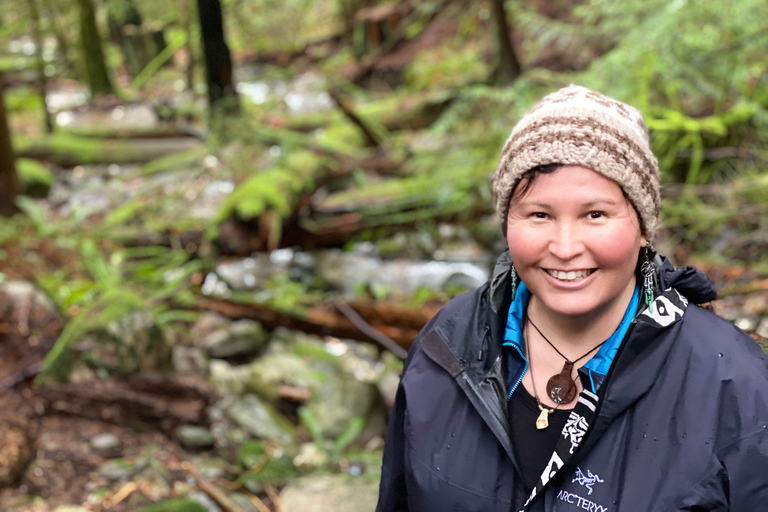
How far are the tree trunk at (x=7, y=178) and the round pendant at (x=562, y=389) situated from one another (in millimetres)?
8573

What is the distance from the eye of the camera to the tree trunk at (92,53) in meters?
15.1

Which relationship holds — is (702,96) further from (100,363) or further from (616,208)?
(100,363)

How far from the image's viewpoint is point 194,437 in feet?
15.0

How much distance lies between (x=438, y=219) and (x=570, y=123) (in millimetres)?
5982

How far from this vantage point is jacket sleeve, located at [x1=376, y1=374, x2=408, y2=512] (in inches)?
82.2

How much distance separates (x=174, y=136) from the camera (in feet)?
42.8

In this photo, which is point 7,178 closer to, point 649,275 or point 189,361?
point 189,361

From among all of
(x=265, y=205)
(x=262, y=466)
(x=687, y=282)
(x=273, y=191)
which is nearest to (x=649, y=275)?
(x=687, y=282)

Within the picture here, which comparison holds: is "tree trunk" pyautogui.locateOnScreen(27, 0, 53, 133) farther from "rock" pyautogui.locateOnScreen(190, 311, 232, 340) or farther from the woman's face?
the woman's face

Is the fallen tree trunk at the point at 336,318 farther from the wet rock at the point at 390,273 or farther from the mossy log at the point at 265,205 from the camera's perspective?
the wet rock at the point at 390,273

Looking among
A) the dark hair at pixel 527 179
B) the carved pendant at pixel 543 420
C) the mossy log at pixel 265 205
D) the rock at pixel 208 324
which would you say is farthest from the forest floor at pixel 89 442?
the dark hair at pixel 527 179

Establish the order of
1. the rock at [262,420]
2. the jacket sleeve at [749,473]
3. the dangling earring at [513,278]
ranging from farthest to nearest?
the rock at [262,420], the dangling earring at [513,278], the jacket sleeve at [749,473]

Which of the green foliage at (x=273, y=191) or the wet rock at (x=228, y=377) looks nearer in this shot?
the wet rock at (x=228, y=377)

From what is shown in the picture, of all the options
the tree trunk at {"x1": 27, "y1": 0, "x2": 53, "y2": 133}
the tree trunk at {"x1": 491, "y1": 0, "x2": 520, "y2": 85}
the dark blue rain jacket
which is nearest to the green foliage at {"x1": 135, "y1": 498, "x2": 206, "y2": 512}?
the dark blue rain jacket
